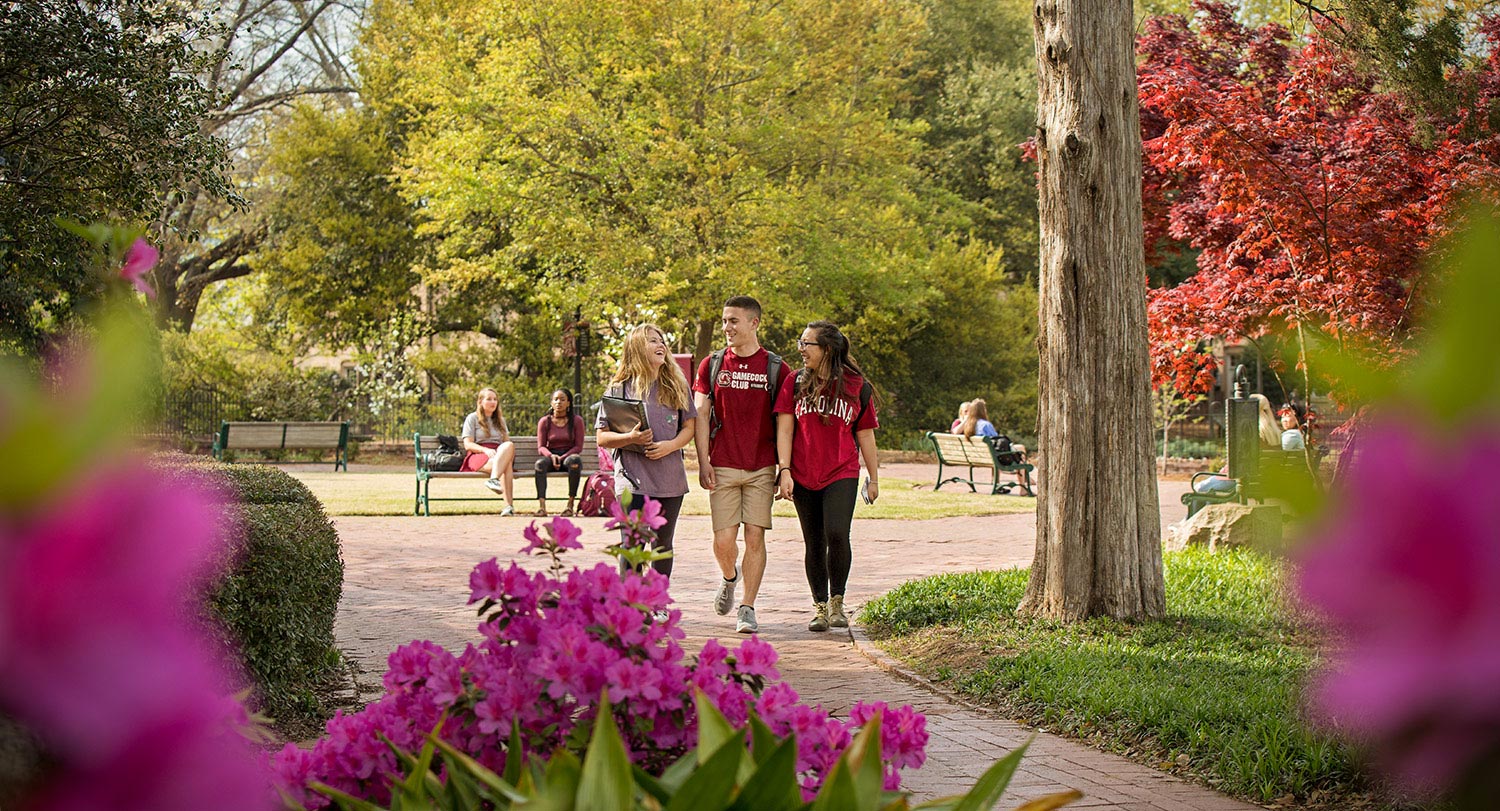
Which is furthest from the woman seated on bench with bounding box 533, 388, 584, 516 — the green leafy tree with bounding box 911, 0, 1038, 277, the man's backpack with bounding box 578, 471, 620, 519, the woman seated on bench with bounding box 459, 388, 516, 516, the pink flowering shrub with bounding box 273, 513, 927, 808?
the green leafy tree with bounding box 911, 0, 1038, 277

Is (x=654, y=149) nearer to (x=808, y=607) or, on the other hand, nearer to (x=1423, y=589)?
(x=808, y=607)

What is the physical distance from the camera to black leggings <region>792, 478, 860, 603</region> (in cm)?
843

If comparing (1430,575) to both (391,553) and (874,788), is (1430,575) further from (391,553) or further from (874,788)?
(391,553)

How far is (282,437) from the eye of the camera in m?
26.6

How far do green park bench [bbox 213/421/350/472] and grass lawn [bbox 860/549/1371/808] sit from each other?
19.7 metres

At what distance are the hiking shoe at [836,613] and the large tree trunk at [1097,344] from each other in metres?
1.30

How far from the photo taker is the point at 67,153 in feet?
36.0

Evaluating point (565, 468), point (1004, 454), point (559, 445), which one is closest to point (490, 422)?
point (559, 445)

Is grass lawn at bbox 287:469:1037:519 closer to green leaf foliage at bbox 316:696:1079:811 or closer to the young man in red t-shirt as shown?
the young man in red t-shirt

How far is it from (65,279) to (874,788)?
39.7 feet

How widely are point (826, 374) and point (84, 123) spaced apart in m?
6.89

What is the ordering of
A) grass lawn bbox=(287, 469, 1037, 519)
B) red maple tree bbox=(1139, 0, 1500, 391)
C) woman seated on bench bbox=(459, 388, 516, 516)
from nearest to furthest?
red maple tree bbox=(1139, 0, 1500, 391) < woman seated on bench bbox=(459, 388, 516, 516) < grass lawn bbox=(287, 469, 1037, 519)

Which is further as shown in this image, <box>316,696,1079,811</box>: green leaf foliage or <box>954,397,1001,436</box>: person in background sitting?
<box>954,397,1001,436</box>: person in background sitting

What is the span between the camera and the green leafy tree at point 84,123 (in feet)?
35.1
